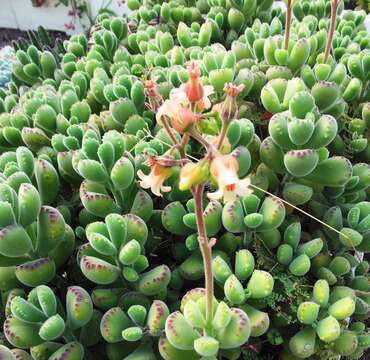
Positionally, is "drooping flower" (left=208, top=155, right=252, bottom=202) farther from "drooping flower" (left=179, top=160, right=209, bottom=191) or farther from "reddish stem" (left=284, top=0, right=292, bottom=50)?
"reddish stem" (left=284, top=0, right=292, bottom=50)

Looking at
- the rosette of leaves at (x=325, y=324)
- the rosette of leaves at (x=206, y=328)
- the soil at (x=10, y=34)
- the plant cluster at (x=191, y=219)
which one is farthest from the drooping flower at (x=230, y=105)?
the soil at (x=10, y=34)

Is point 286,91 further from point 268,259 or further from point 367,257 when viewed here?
point 367,257

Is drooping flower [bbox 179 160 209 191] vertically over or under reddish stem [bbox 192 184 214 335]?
over

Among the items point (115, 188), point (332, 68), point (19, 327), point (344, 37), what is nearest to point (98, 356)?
point (19, 327)

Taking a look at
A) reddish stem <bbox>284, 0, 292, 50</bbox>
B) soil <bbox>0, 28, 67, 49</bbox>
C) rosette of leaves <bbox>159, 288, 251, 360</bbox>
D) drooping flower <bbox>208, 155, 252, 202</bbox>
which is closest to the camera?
drooping flower <bbox>208, 155, 252, 202</bbox>

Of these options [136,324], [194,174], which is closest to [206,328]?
[136,324]

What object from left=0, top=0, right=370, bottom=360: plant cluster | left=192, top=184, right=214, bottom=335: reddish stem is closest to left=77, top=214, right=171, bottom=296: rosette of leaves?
left=0, top=0, right=370, bottom=360: plant cluster

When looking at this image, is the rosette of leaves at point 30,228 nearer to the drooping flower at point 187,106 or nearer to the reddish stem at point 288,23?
the drooping flower at point 187,106

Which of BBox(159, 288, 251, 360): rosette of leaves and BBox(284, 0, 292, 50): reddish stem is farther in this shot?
BBox(284, 0, 292, 50): reddish stem
